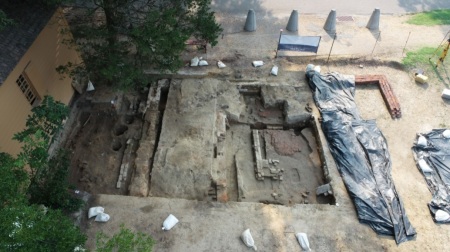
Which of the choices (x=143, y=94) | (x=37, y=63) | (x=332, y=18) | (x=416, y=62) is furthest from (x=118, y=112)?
(x=416, y=62)

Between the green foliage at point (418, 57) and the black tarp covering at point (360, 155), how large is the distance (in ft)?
11.3

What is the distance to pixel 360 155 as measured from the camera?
37.4ft

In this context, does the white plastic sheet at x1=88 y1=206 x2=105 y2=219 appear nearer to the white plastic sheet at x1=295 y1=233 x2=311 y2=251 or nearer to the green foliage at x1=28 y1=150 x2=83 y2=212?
the green foliage at x1=28 y1=150 x2=83 y2=212

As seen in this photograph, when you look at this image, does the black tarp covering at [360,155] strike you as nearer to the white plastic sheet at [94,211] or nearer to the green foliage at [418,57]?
the green foliage at [418,57]

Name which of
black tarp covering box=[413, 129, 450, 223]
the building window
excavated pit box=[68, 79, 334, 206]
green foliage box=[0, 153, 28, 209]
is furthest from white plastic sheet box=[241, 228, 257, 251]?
the building window

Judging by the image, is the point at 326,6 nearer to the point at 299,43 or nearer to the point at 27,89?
the point at 299,43

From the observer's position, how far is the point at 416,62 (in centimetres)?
1544

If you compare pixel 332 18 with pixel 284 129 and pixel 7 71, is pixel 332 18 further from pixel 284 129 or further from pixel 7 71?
pixel 7 71

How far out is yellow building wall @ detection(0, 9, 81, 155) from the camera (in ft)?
30.9

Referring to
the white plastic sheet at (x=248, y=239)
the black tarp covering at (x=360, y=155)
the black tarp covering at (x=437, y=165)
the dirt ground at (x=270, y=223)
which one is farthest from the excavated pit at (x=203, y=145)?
the black tarp covering at (x=437, y=165)

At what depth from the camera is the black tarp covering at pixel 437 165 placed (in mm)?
10422

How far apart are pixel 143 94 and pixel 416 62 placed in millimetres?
12068

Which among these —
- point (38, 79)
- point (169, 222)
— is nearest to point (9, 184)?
point (169, 222)

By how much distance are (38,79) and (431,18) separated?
736 inches
